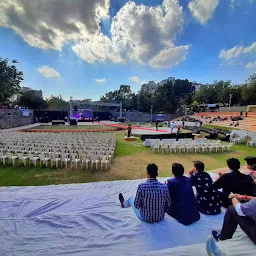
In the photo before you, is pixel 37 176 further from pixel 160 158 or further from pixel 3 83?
pixel 3 83

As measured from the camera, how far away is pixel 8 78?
121 ft

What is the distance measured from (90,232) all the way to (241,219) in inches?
95.2

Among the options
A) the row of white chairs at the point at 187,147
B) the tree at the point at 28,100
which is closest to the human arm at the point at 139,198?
the row of white chairs at the point at 187,147

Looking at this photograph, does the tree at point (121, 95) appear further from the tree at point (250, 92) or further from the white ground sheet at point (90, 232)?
the white ground sheet at point (90, 232)

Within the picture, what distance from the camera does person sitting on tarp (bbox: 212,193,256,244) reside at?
102 inches

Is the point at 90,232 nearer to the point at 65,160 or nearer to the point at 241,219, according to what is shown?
the point at 241,219

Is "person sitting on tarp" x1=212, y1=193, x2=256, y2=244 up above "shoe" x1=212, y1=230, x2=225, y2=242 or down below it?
above

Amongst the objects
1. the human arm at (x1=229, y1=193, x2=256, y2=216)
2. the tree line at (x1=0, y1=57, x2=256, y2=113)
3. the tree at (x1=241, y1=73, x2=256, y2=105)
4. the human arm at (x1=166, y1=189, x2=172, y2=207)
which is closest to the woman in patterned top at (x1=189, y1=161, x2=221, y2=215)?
the human arm at (x1=166, y1=189, x2=172, y2=207)

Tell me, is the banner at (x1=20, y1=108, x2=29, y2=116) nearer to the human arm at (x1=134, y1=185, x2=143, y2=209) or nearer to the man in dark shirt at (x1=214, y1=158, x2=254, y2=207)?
the human arm at (x1=134, y1=185, x2=143, y2=209)

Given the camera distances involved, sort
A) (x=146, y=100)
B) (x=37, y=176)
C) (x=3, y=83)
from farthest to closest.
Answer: (x=146, y=100), (x=3, y=83), (x=37, y=176)

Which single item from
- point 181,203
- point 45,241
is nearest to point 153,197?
point 181,203

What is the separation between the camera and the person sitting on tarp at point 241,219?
102 inches

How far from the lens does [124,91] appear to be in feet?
300

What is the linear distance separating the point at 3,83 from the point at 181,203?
41205mm
